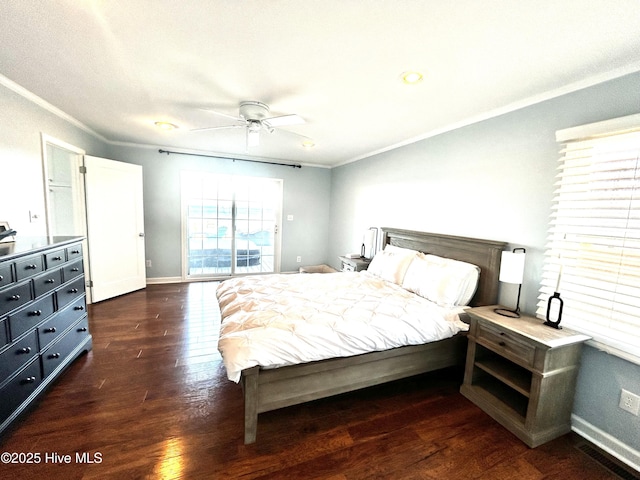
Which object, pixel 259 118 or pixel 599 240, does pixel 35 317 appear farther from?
pixel 599 240

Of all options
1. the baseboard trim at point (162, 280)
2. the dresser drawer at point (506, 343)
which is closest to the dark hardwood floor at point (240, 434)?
the dresser drawer at point (506, 343)

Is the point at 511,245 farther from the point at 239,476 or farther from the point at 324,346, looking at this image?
the point at 239,476

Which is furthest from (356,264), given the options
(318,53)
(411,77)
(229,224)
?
(318,53)

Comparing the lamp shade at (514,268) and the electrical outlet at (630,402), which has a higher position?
the lamp shade at (514,268)

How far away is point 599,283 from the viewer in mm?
1739

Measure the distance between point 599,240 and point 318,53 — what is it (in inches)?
85.9

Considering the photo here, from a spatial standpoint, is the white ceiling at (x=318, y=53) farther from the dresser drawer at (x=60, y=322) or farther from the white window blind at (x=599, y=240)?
the dresser drawer at (x=60, y=322)

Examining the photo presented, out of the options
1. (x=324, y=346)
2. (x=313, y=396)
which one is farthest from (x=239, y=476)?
(x=324, y=346)

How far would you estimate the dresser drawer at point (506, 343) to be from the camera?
68.2 inches

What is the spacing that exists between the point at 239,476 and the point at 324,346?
797mm

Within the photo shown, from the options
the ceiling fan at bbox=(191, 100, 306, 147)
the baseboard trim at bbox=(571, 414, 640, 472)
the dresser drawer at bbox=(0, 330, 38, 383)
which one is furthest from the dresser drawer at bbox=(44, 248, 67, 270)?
the baseboard trim at bbox=(571, 414, 640, 472)

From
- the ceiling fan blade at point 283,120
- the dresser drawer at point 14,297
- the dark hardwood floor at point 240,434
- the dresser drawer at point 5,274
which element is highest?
the ceiling fan blade at point 283,120

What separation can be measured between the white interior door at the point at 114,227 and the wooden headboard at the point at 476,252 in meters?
4.22

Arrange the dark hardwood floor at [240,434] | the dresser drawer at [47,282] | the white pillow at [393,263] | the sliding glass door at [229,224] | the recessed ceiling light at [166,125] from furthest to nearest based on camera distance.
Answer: the sliding glass door at [229,224] → the recessed ceiling light at [166,125] → the white pillow at [393,263] → the dresser drawer at [47,282] → the dark hardwood floor at [240,434]
